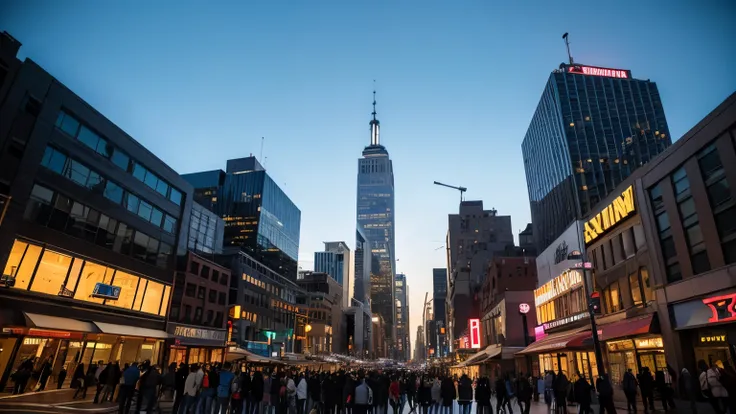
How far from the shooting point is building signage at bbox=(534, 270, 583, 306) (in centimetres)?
3070

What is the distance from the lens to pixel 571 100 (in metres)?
107

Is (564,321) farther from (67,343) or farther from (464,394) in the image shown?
(67,343)

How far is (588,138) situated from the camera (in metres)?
99.6

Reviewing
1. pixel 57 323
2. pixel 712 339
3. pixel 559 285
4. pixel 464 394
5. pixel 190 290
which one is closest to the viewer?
pixel 464 394

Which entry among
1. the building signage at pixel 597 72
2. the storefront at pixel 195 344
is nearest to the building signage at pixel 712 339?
the storefront at pixel 195 344

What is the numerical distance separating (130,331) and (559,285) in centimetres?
3624

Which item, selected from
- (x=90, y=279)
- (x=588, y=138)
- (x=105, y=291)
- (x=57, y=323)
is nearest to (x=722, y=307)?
(x=57, y=323)

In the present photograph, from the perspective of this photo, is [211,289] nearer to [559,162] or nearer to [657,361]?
[657,361]

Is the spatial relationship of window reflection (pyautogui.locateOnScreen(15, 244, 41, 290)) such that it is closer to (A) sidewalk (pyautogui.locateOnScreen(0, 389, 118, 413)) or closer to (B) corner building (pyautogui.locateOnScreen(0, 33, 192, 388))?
(B) corner building (pyautogui.locateOnScreen(0, 33, 192, 388))

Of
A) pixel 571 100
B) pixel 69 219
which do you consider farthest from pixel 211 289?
pixel 571 100

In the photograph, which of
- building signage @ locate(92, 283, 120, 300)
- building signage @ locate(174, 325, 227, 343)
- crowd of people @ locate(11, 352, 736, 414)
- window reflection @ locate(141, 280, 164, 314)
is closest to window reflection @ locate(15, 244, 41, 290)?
crowd of people @ locate(11, 352, 736, 414)

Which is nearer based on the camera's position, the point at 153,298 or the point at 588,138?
the point at 153,298

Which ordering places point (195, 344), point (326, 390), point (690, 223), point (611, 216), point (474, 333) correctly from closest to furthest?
point (326, 390) → point (690, 223) → point (611, 216) → point (195, 344) → point (474, 333)

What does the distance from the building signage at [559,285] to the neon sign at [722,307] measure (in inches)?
442
